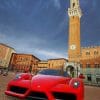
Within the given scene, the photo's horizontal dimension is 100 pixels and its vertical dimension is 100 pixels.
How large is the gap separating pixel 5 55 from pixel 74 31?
38.1 metres

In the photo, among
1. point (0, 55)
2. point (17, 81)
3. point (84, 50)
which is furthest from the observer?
point (0, 55)

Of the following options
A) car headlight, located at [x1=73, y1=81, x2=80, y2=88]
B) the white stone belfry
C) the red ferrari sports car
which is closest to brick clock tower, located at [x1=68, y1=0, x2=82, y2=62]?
the white stone belfry

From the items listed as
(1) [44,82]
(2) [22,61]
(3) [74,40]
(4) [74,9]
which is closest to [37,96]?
(1) [44,82]

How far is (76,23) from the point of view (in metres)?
73.8

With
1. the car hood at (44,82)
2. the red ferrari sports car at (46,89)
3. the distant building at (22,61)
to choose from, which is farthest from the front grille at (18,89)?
the distant building at (22,61)

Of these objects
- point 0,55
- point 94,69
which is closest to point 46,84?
point 94,69

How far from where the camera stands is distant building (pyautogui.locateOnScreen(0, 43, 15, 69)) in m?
87.5

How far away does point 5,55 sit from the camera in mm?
91625

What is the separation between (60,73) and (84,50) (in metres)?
62.3

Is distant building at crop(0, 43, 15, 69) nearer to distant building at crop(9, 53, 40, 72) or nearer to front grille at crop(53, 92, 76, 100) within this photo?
distant building at crop(9, 53, 40, 72)

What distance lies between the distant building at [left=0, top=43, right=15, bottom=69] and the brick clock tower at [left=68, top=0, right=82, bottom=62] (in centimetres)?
3458

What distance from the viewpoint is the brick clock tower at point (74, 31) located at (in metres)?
68.8

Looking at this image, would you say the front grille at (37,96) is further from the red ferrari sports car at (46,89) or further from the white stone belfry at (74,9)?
the white stone belfry at (74,9)

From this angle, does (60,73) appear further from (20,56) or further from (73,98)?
(20,56)
